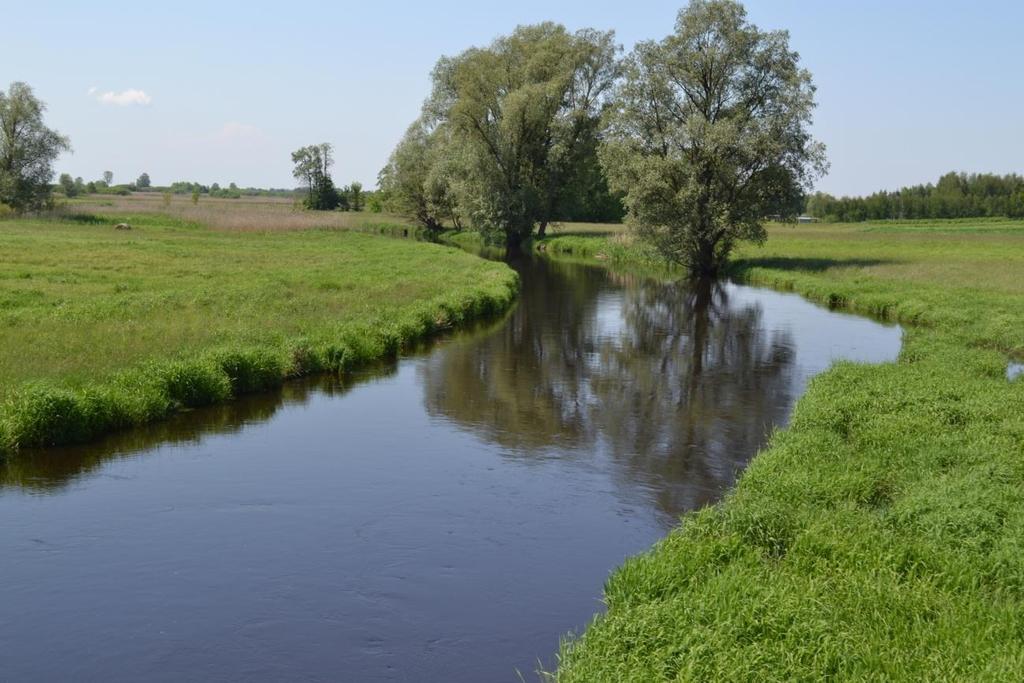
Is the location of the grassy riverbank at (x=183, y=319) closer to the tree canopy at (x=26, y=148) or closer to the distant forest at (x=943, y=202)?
the tree canopy at (x=26, y=148)

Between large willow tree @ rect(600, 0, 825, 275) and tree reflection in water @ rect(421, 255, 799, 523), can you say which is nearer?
tree reflection in water @ rect(421, 255, 799, 523)

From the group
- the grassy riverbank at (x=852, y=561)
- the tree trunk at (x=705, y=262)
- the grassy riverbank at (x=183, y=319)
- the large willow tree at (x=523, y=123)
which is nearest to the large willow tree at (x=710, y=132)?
the tree trunk at (x=705, y=262)

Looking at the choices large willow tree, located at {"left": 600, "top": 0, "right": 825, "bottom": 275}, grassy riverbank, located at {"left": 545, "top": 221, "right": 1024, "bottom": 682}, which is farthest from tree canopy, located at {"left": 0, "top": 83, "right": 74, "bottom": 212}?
grassy riverbank, located at {"left": 545, "top": 221, "right": 1024, "bottom": 682}

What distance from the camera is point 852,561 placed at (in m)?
8.90

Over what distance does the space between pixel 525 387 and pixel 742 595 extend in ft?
41.6

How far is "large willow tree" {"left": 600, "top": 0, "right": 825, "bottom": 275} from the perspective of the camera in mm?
45312

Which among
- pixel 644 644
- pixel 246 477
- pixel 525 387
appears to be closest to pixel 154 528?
pixel 246 477

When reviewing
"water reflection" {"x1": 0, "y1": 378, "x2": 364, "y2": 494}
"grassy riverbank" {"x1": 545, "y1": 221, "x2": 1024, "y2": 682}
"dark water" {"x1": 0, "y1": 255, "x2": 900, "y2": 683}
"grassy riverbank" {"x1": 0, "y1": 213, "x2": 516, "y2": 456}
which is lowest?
"dark water" {"x1": 0, "y1": 255, "x2": 900, "y2": 683}

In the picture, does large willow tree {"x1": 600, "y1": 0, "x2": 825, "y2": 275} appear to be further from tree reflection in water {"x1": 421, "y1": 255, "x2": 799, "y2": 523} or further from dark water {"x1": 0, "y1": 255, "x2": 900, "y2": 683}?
dark water {"x1": 0, "y1": 255, "x2": 900, "y2": 683}

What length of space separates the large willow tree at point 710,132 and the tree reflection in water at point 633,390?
1197 centimetres

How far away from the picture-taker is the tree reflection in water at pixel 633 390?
49.0 feet

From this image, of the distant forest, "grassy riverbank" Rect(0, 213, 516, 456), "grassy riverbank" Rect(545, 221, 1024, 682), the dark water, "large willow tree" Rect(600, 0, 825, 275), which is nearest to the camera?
"grassy riverbank" Rect(545, 221, 1024, 682)

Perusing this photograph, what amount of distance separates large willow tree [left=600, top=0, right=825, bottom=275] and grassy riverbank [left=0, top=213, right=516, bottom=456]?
9440 mm

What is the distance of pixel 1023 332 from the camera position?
80.0 feet
